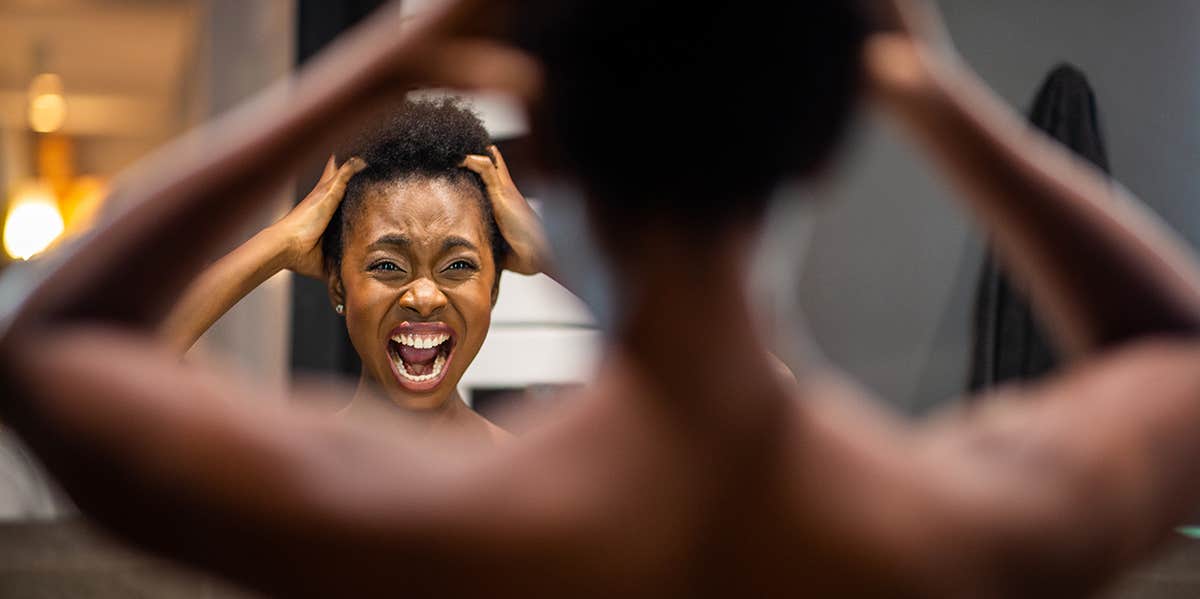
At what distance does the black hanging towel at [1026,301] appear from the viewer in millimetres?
2053

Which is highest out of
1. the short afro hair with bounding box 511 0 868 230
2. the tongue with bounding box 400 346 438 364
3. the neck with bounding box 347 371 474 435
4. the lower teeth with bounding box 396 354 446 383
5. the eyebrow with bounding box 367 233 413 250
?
the eyebrow with bounding box 367 233 413 250

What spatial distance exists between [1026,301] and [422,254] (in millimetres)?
1019

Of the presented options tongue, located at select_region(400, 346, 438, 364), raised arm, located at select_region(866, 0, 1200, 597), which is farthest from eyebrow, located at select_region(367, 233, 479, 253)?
raised arm, located at select_region(866, 0, 1200, 597)

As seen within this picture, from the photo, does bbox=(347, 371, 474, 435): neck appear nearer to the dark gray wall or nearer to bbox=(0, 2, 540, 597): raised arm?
the dark gray wall

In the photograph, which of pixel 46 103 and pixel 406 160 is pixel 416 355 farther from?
pixel 46 103

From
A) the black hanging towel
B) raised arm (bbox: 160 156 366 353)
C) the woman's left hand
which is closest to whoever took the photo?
raised arm (bbox: 160 156 366 353)

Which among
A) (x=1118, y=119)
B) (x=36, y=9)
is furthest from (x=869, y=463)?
(x=36, y=9)

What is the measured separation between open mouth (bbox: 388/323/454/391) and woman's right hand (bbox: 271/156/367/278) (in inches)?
4.2

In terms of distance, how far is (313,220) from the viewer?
1315 millimetres

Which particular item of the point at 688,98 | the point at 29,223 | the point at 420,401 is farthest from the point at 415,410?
the point at 29,223

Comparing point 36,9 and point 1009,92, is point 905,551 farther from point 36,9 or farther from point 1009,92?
point 36,9

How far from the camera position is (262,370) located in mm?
2516

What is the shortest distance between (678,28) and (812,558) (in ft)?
0.43

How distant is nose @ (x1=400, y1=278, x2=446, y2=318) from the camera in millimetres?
1411
